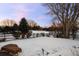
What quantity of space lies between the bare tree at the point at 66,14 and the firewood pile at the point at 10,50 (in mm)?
417

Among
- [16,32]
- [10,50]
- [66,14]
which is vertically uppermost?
[66,14]

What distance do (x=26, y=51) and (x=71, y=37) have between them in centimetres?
41

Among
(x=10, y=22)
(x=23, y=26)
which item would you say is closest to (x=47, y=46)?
(x=23, y=26)

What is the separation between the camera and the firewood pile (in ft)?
5.68

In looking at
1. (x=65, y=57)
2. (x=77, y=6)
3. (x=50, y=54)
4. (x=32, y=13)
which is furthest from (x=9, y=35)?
(x=77, y=6)

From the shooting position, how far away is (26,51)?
1.74 metres

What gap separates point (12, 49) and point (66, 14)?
0.55 metres

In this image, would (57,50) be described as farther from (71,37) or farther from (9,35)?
(9,35)

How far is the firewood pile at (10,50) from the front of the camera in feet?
5.68

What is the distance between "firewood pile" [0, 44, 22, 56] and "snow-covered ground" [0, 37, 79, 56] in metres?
0.03

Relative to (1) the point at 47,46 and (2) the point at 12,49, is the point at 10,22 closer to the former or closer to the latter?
(2) the point at 12,49

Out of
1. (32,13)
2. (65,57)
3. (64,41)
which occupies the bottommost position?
(65,57)

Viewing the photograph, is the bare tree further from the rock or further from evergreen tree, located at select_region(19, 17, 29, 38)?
the rock

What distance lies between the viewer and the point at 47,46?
1754mm
